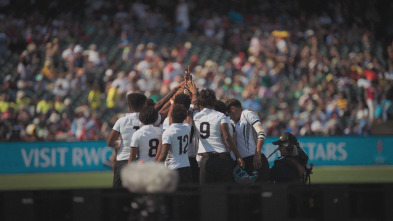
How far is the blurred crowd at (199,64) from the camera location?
21.4 meters

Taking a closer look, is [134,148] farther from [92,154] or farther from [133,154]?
[92,154]

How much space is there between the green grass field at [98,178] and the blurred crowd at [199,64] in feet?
6.08

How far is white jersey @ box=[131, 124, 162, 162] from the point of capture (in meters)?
8.84

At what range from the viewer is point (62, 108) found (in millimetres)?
21812

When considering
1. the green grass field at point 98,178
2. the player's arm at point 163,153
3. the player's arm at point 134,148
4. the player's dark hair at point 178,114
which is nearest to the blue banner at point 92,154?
the green grass field at point 98,178

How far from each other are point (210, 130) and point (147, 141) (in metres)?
0.95

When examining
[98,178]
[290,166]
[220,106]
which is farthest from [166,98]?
[98,178]

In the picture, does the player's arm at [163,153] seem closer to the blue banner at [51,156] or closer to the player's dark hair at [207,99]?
the player's dark hair at [207,99]

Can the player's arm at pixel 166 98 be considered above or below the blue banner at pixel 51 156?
above

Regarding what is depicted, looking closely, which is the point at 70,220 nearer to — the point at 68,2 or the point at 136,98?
the point at 136,98

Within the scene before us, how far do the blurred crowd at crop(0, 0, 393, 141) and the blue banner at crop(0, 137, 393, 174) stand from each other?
0.98 metres

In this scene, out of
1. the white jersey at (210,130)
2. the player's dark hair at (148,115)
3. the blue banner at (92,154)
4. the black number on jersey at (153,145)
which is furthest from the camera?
the blue banner at (92,154)

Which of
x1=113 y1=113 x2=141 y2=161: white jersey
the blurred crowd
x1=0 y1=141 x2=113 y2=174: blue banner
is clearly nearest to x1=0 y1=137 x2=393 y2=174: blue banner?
x1=0 y1=141 x2=113 y2=174: blue banner

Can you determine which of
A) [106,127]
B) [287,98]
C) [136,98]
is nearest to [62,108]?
[106,127]
